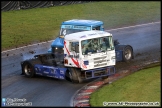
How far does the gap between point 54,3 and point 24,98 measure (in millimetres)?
25351

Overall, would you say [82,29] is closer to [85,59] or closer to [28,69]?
[28,69]

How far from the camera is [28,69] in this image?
19.8m

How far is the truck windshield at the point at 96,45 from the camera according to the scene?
18.2m

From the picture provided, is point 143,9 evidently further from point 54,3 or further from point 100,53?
point 100,53

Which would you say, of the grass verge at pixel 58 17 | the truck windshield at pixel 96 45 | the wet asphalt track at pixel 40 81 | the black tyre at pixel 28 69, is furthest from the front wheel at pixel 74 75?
the grass verge at pixel 58 17

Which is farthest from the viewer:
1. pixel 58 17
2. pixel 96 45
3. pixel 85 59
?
pixel 58 17

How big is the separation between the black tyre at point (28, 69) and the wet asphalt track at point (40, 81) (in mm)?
245

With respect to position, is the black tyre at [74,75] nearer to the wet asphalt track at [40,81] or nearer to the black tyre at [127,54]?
the wet asphalt track at [40,81]

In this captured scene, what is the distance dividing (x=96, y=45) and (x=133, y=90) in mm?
2707

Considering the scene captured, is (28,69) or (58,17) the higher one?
(58,17)

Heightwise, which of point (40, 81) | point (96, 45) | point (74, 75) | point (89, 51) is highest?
point (96, 45)

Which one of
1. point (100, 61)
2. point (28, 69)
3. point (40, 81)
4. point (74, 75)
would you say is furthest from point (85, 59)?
point (28, 69)

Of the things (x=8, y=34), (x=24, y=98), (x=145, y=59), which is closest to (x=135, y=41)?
(x=145, y=59)

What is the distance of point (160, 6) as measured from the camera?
4559cm
